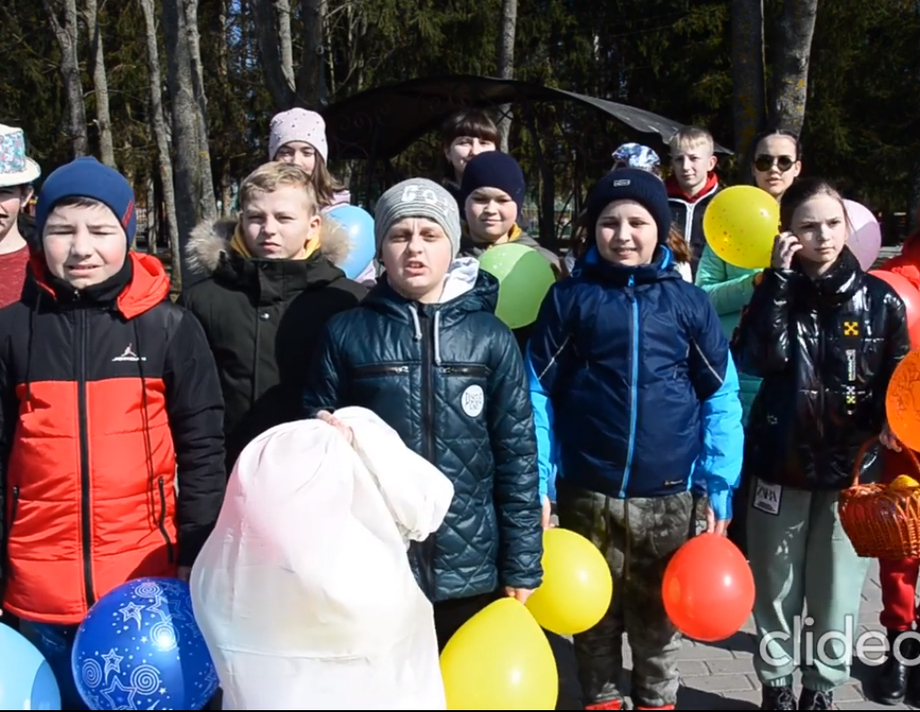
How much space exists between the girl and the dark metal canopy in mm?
4025

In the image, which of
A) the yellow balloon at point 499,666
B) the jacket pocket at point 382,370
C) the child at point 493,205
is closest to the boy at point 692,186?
the child at point 493,205

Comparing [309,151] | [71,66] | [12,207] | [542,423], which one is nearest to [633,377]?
[542,423]

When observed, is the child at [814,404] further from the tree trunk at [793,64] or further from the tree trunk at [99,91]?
the tree trunk at [99,91]

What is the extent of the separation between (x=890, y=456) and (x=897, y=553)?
75 cm

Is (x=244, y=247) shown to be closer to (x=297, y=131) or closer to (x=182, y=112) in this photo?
(x=297, y=131)

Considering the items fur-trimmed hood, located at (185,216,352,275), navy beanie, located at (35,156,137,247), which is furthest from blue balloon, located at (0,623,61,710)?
fur-trimmed hood, located at (185,216,352,275)

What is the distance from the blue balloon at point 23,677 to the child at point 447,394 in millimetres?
922

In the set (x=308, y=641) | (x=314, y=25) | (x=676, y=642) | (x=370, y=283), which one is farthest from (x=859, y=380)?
(x=314, y=25)

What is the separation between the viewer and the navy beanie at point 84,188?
2340mm

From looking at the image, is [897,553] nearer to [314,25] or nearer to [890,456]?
[890,456]

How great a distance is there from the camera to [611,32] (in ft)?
67.2

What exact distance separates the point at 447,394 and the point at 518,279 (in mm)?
900

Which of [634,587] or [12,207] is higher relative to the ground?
[12,207]

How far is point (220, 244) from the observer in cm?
286
